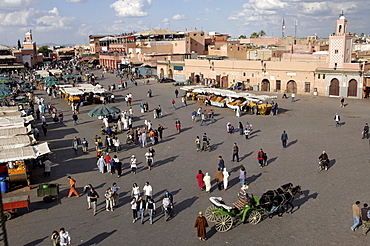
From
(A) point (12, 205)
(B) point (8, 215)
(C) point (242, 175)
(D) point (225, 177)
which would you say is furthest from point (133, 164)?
(B) point (8, 215)

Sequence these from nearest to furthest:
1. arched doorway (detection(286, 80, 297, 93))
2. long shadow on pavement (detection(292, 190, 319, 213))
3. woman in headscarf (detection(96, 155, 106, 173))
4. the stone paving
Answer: the stone paving < long shadow on pavement (detection(292, 190, 319, 213)) < woman in headscarf (detection(96, 155, 106, 173)) < arched doorway (detection(286, 80, 297, 93))

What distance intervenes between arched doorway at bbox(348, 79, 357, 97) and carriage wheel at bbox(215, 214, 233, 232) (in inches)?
1114

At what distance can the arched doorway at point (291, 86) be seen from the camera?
38625mm

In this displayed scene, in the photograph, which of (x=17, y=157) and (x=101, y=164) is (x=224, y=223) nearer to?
(x=101, y=164)

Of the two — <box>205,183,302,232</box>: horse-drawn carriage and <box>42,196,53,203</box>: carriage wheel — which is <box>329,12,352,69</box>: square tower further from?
<box>42,196,53,203</box>: carriage wheel

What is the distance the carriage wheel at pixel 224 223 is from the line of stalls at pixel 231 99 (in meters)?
18.1

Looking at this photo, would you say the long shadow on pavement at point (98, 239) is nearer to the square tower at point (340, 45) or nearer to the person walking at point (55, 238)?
the person walking at point (55, 238)

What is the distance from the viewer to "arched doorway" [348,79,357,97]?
34.3m

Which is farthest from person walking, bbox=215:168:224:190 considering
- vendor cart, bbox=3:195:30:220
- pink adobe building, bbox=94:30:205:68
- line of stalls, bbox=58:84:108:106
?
pink adobe building, bbox=94:30:205:68

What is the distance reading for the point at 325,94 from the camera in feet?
119

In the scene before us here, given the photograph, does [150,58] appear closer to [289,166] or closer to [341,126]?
[341,126]

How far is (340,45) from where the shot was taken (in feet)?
115

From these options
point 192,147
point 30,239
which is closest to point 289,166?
point 192,147

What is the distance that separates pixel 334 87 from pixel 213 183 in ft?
83.4
